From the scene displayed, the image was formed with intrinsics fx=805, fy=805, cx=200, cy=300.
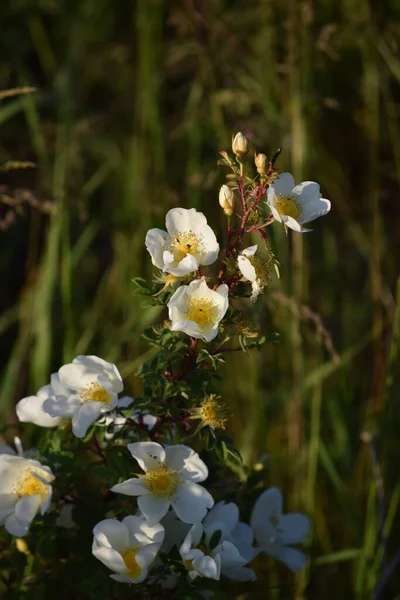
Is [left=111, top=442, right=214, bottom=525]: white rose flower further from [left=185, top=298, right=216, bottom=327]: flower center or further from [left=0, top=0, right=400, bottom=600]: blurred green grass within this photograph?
[left=0, top=0, right=400, bottom=600]: blurred green grass

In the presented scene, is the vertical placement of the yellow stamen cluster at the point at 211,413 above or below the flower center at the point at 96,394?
below

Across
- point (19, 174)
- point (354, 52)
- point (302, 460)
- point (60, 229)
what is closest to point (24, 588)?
point (302, 460)

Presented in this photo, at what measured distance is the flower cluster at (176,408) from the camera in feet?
2.76

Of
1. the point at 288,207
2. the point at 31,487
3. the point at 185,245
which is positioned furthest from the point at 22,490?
the point at 288,207

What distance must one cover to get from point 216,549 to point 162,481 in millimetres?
92

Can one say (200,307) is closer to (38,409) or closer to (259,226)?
(259,226)

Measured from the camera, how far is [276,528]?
3.39 ft

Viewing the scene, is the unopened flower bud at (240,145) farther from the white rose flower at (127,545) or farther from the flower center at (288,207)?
the white rose flower at (127,545)

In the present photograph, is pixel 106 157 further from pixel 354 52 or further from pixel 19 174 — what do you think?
pixel 354 52

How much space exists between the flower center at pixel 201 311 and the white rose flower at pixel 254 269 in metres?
0.05

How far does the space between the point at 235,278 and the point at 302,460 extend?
28.5 inches

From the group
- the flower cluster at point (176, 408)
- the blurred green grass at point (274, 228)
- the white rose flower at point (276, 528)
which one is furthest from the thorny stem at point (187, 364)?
the blurred green grass at point (274, 228)

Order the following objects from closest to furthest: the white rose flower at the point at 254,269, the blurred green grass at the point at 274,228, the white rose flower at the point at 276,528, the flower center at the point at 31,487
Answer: the white rose flower at the point at 254,269 → the flower center at the point at 31,487 → the white rose flower at the point at 276,528 → the blurred green grass at the point at 274,228

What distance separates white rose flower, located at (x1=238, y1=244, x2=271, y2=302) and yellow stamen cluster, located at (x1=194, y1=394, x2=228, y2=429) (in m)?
0.12
